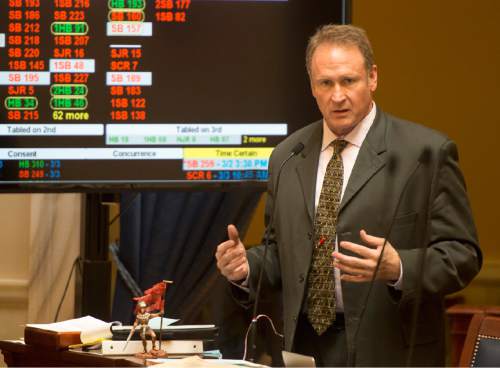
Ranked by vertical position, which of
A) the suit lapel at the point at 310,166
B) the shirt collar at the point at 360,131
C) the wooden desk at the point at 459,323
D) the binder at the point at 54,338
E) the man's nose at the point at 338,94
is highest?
the man's nose at the point at 338,94

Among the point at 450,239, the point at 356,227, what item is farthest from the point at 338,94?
the point at 450,239

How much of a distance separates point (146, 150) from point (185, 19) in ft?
1.88

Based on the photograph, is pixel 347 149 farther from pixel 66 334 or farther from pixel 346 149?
pixel 66 334

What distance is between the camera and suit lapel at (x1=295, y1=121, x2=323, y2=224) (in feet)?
10.2

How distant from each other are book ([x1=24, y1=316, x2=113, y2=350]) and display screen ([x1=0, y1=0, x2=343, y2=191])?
1.37 metres

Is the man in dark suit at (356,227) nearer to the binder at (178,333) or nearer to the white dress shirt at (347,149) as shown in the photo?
the white dress shirt at (347,149)

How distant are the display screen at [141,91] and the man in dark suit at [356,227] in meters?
1.11

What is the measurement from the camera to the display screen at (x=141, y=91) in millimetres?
4219

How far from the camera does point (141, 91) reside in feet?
13.9

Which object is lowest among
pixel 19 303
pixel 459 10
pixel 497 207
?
pixel 19 303

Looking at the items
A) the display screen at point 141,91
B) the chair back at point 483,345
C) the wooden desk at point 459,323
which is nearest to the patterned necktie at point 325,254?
the chair back at point 483,345

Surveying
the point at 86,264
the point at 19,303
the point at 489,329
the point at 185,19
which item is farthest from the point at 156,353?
the point at 19,303

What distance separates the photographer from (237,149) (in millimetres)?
4281

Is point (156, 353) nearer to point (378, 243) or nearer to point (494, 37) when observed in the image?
point (378, 243)
